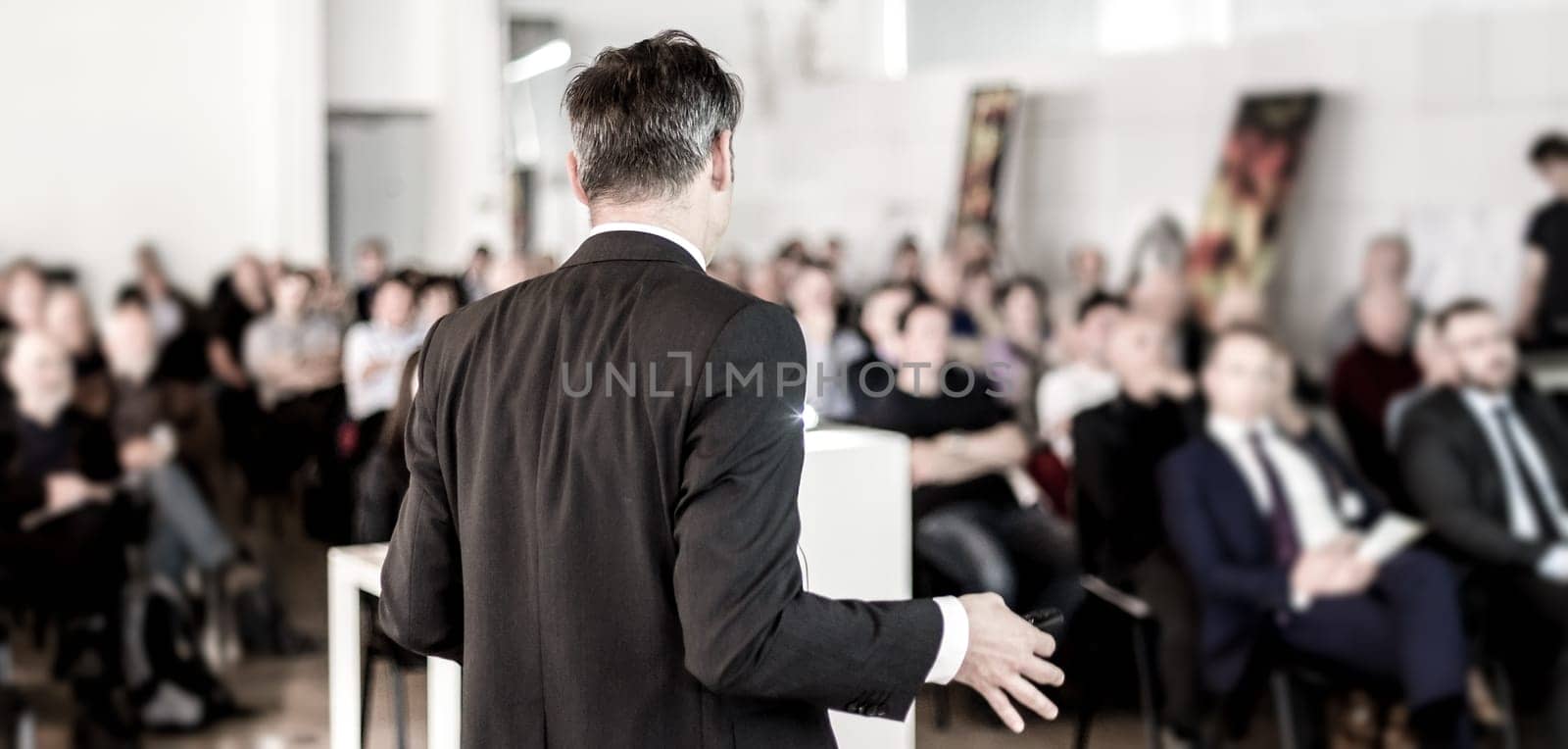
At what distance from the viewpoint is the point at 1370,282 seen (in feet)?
17.7

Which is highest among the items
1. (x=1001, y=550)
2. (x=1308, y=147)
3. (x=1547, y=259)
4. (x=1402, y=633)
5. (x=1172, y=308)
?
(x=1308, y=147)

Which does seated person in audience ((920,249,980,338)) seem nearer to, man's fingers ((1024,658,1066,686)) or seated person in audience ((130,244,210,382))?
seated person in audience ((130,244,210,382))

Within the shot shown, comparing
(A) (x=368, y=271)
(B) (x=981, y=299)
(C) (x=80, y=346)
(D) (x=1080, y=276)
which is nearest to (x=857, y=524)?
(C) (x=80, y=346)

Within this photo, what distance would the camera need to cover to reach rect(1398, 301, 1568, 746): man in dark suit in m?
3.86

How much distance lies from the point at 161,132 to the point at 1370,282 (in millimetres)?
5098

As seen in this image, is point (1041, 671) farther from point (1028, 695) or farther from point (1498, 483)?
point (1498, 483)

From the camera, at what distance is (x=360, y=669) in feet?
7.95

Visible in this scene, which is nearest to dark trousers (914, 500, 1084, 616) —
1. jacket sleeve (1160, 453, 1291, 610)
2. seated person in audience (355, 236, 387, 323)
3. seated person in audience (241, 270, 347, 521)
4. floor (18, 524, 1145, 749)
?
floor (18, 524, 1145, 749)

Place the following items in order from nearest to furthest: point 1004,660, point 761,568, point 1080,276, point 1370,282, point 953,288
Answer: point 761,568 → point 1004,660 → point 1370,282 → point 953,288 → point 1080,276

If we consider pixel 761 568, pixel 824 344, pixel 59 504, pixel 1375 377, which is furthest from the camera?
pixel 824 344

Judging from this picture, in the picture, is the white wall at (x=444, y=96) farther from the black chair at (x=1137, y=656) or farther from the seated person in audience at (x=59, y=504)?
the black chair at (x=1137, y=656)

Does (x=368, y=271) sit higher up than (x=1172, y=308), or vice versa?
(x=368, y=271)

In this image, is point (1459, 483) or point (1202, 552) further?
point (1459, 483)

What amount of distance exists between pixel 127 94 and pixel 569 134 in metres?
5.91
